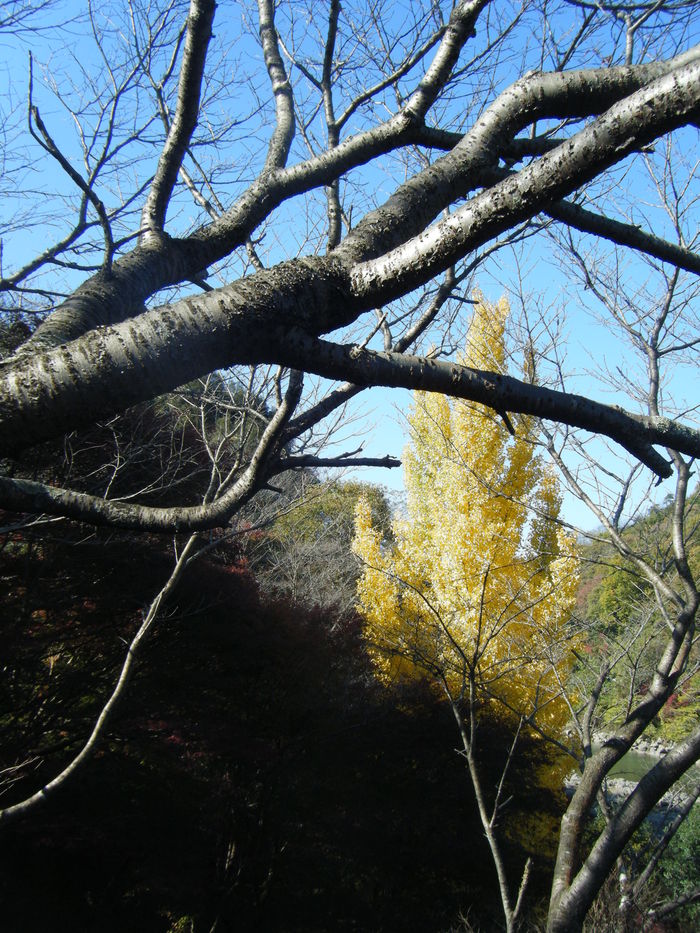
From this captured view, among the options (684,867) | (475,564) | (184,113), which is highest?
(475,564)

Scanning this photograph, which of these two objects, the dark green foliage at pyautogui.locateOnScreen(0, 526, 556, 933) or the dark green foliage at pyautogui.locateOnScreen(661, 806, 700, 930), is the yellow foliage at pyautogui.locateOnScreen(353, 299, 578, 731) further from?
the dark green foliage at pyautogui.locateOnScreen(661, 806, 700, 930)

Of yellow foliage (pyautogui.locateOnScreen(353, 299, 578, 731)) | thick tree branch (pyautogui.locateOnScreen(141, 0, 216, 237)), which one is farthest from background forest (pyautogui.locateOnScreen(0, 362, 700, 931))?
thick tree branch (pyautogui.locateOnScreen(141, 0, 216, 237))

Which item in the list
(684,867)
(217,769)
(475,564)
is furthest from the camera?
(684,867)

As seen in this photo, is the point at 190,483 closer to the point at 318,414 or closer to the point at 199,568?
the point at 199,568

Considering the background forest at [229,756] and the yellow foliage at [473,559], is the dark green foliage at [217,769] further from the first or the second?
the yellow foliage at [473,559]

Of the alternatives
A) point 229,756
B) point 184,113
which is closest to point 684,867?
point 229,756

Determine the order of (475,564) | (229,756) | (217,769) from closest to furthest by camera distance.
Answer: (229,756) → (217,769) → (475,564)

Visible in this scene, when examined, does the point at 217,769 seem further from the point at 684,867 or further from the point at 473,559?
the point at 684,867

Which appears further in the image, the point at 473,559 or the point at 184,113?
the point at 473,559

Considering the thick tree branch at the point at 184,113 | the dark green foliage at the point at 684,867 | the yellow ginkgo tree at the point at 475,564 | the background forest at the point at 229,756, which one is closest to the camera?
the thick tree branch at the point at 184,113

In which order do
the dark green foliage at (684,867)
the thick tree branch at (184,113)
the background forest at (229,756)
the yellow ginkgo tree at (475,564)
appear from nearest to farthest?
the thick tree branch at (184,113) → the background forest at (229,756) → the yellow ginkgo tree at (475,564) → the dark green foliage at (684,867)

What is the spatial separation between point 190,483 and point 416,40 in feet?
17.5

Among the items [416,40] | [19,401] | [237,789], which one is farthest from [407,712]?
[19,401]

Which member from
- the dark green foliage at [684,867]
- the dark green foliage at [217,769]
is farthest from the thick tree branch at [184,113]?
the dark green foliage at [684,867]
